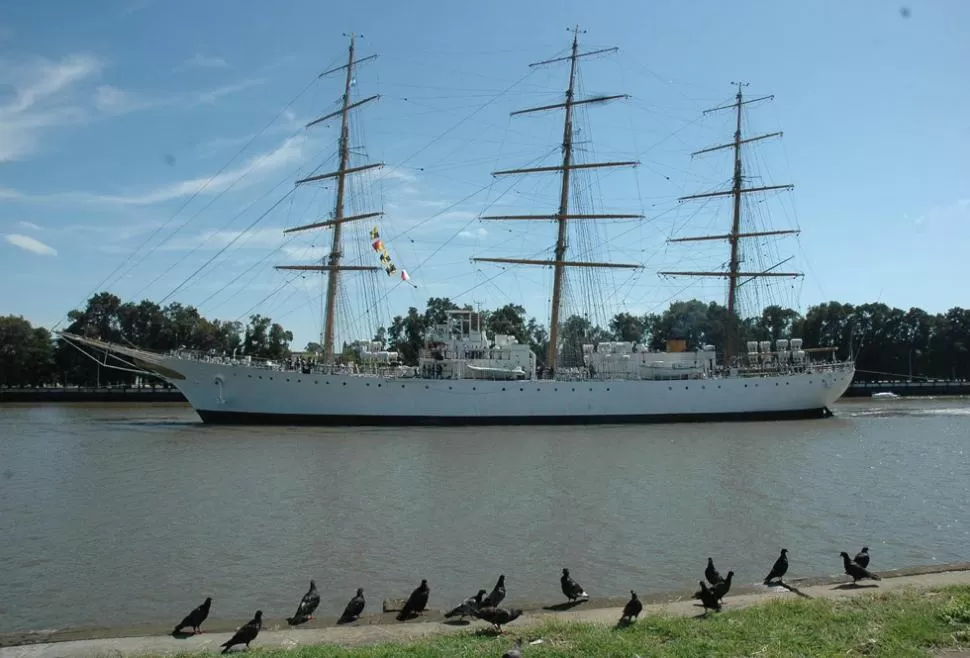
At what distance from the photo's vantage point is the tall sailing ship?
4569cm

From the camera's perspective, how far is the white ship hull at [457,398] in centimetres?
4541

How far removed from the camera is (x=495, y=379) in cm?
4866

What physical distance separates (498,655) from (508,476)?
54.1 feet

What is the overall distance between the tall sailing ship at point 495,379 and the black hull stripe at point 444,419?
71 millimetres

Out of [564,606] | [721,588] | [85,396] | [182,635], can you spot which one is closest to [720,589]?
[721,588]

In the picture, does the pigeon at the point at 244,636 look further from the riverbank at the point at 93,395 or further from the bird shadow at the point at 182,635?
the riverbank at the point at 93,395

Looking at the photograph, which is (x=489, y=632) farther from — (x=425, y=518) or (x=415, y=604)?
(x=425, y=518)

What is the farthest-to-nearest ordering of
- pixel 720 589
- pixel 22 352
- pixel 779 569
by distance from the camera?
1. pixel 22 352
2. pixel 779 569
3. pixel 720 589

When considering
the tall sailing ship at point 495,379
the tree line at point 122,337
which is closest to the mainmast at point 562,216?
the tall sailing ship at point 495,379

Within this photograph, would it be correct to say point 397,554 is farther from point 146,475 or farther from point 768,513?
point 146,475

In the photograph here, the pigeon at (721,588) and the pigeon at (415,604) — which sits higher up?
the pigeon at (721,588)

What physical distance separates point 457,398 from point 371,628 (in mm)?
37833

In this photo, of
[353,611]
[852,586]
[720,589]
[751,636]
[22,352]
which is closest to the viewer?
[751,636]

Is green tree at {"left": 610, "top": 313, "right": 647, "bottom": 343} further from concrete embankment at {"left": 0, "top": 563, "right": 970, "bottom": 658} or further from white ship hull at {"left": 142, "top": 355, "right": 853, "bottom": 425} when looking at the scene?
concrete embankment at {"left": 0, "top": 563, "right": 970, "bottom": 658}
